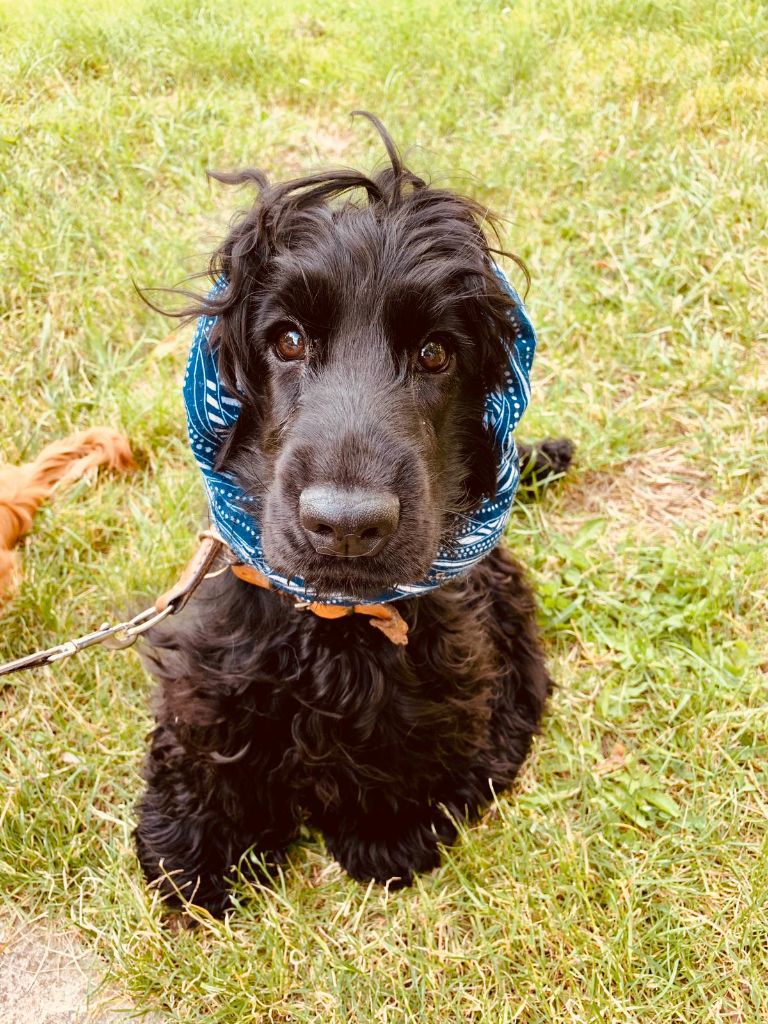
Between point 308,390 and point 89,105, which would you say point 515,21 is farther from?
point 308,390

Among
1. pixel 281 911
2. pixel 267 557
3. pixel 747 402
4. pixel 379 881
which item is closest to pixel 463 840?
pixel 379 881

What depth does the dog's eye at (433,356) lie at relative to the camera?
5.83ft

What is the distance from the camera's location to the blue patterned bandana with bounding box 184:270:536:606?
5.87 feet

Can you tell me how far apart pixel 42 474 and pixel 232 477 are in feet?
4.77

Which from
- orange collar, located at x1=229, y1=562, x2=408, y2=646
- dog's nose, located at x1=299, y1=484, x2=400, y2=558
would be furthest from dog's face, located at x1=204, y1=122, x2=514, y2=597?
orange collar, located at x1=229, y1=562, x2=408, y2=646

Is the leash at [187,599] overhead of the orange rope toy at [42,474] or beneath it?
overhead

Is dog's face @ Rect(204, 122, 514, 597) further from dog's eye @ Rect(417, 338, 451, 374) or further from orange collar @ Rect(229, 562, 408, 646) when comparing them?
orange collar @ Rect(229, 562, 408, 646)

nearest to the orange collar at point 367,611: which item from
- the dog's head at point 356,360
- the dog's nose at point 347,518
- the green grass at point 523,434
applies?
the dog's head at point 356,360

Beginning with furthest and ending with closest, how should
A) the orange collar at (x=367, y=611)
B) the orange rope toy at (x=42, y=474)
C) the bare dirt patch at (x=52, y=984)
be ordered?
the orange rope toy at (x=42, y=474) → the bare dirt patch at (x=52, y=984) → the orange collar at (x=367, y=611)

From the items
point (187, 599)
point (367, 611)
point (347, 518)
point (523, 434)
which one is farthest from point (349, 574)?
point (523, 434)

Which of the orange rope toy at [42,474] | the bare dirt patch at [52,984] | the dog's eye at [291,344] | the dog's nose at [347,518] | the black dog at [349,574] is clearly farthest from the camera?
the orange rope toy at [42,474]

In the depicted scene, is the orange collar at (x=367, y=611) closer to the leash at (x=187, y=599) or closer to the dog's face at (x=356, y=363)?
the leash at (x=187, y=599)

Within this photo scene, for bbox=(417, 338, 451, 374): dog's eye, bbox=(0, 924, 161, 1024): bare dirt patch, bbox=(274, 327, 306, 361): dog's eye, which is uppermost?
bbox=(417, 338, 451, 374): dog's eye

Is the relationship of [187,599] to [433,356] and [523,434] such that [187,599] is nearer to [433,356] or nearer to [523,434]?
[433,356]
